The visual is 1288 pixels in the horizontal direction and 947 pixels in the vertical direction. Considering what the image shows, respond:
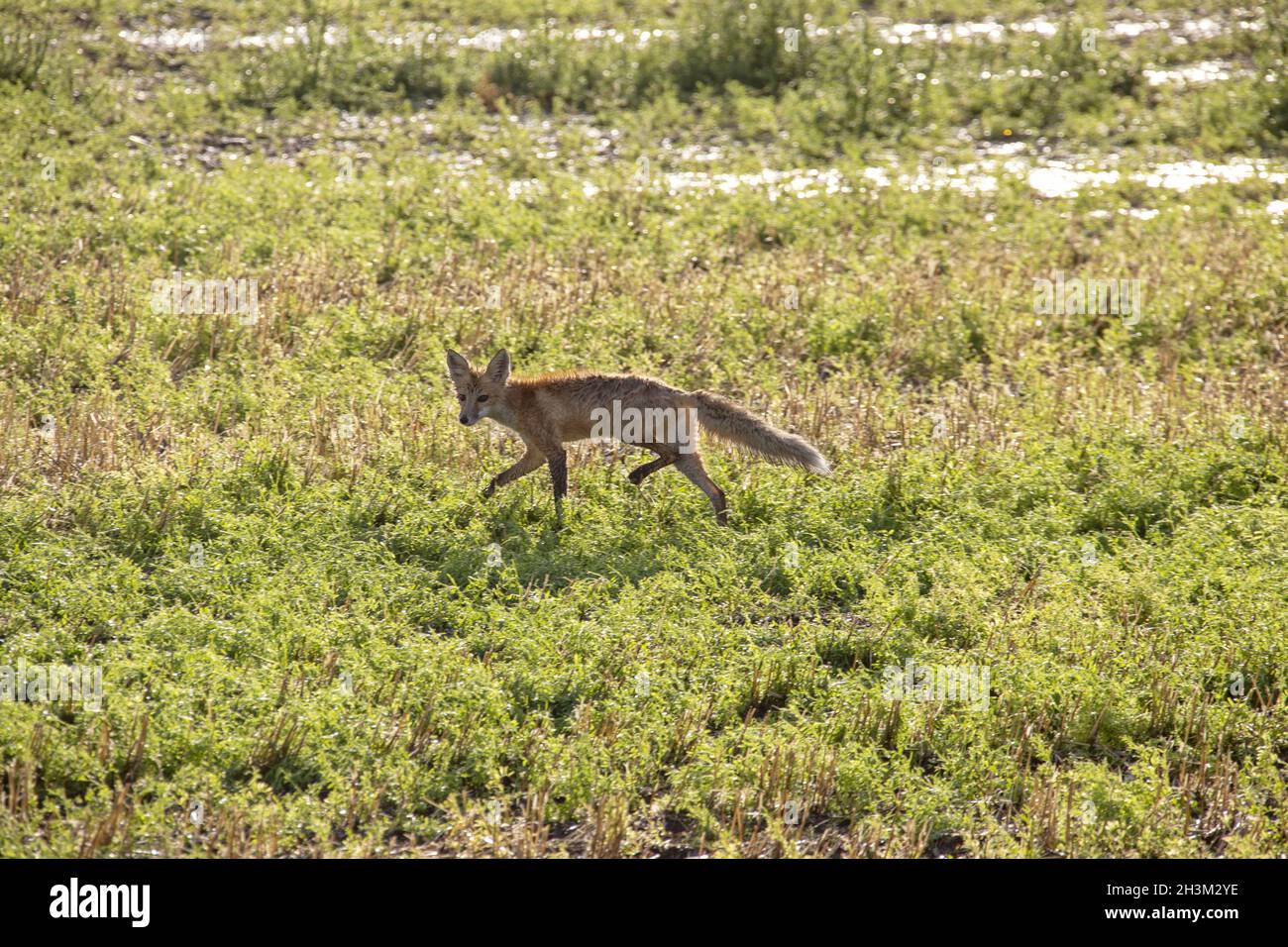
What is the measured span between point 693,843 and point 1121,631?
10.7ft

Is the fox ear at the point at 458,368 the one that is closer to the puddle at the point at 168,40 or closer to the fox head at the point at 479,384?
the fox head at the point at 479,384

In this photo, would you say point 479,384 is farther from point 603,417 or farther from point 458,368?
point 603,417

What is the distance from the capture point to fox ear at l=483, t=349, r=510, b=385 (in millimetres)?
10023

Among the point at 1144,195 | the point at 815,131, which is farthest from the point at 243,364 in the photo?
the point at 1144,195

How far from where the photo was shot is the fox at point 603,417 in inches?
386

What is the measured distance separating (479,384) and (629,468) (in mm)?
1424

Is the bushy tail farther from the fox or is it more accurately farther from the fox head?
the fox head

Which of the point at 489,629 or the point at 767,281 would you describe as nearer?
the point at 489,629

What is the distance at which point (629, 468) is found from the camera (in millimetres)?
10750

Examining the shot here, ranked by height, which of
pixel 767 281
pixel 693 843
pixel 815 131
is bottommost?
pixel 693 843

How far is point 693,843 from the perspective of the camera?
653cm

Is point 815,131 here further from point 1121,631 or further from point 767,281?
point 1121,631

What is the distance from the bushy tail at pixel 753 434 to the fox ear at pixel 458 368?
1.68 m

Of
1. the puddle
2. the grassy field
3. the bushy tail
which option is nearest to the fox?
the bushy tail
